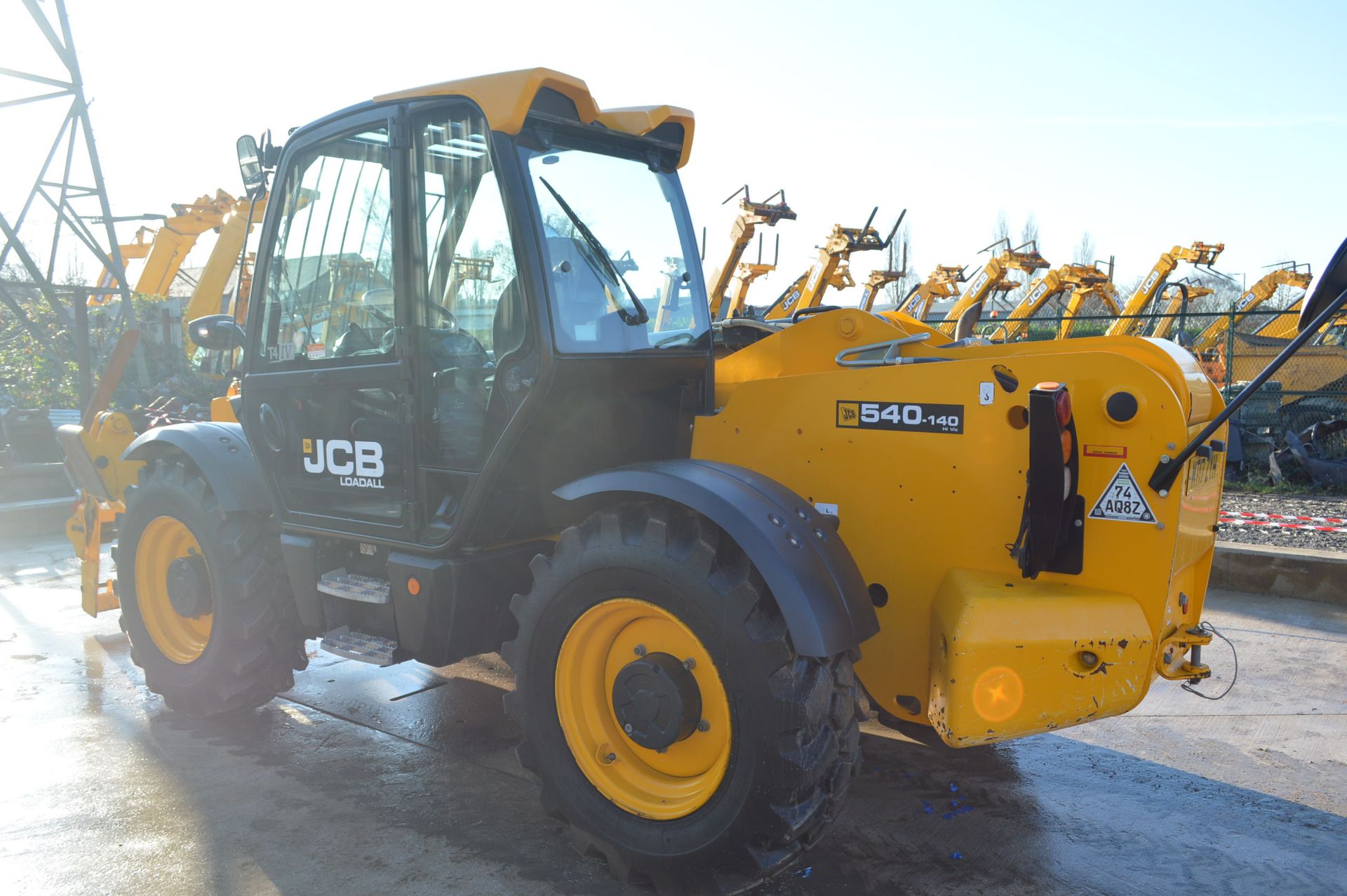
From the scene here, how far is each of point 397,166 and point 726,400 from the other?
1.46 m

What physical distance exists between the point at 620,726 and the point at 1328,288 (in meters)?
Answer: 2.31

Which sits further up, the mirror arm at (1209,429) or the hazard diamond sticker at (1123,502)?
the mirror arm at (1209,429)

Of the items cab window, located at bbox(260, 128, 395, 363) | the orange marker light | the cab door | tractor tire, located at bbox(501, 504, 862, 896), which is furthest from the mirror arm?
cab window, located at bbox(260, 128, 395, 363)

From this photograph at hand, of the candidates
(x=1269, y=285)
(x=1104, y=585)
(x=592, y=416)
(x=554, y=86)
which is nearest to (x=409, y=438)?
(x=592, y=416)

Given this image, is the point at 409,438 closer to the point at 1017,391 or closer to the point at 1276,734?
the point at 1017,391

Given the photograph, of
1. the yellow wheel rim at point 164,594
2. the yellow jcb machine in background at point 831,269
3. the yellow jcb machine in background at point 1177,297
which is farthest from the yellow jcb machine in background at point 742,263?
the yellow wheel rim at point 164,594

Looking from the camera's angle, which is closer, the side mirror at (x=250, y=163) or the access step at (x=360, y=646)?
the access step at (x=360, y=646)

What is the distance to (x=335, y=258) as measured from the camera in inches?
149

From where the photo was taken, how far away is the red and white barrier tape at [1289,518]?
879cm

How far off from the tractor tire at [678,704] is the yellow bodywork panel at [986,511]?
44cm

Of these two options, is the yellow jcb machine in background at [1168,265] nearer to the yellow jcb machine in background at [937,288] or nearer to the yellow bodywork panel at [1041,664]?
the yellow jcb machine in background at [937,288]

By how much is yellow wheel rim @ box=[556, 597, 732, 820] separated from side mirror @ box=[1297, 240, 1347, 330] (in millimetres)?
1804

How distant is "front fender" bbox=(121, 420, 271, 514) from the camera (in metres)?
4.27

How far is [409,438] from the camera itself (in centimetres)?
351
